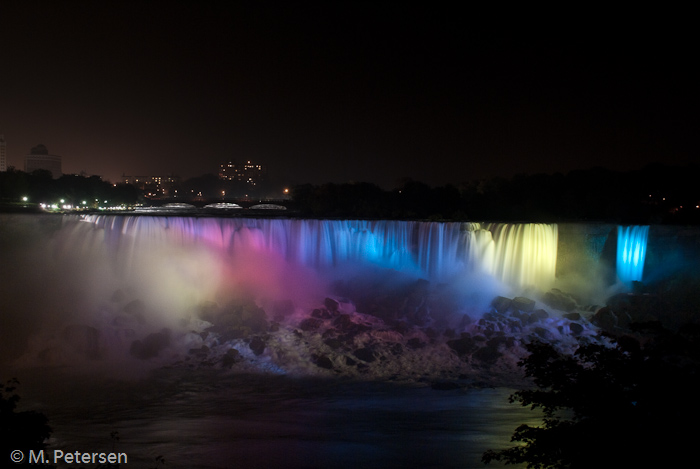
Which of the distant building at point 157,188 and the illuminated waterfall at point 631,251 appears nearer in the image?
the illuminated waterfall at point 631,251

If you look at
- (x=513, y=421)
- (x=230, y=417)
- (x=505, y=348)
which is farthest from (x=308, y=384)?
(x=505, y=348)

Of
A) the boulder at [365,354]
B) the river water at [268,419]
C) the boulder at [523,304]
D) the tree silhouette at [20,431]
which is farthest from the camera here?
the boulder at [523,304]

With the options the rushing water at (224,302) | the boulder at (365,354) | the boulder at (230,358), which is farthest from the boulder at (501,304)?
the boulder at (230,358)

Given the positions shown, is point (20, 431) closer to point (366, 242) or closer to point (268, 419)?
point (268, 419)

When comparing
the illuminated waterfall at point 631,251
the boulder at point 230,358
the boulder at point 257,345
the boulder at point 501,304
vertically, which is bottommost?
the boulder at point 230,358

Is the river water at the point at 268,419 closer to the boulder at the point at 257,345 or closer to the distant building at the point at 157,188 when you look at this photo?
the boulder at the point at 257,345

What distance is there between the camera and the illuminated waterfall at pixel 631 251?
26047 mm

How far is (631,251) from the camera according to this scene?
85.9 feet

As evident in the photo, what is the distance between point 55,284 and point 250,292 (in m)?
8.91

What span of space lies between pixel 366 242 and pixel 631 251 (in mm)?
13347

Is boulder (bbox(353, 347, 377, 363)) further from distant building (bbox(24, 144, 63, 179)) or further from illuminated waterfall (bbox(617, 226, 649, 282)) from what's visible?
distant building (bbox(24, 144, 63, 179))

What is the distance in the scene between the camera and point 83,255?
26.0m

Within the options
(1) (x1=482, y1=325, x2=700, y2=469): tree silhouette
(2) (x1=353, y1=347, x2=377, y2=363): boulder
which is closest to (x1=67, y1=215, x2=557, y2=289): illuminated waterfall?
(2) (x1=353, y1=347, x2=377, y2=363): boulder

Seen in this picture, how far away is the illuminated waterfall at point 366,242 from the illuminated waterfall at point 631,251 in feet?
11.0
